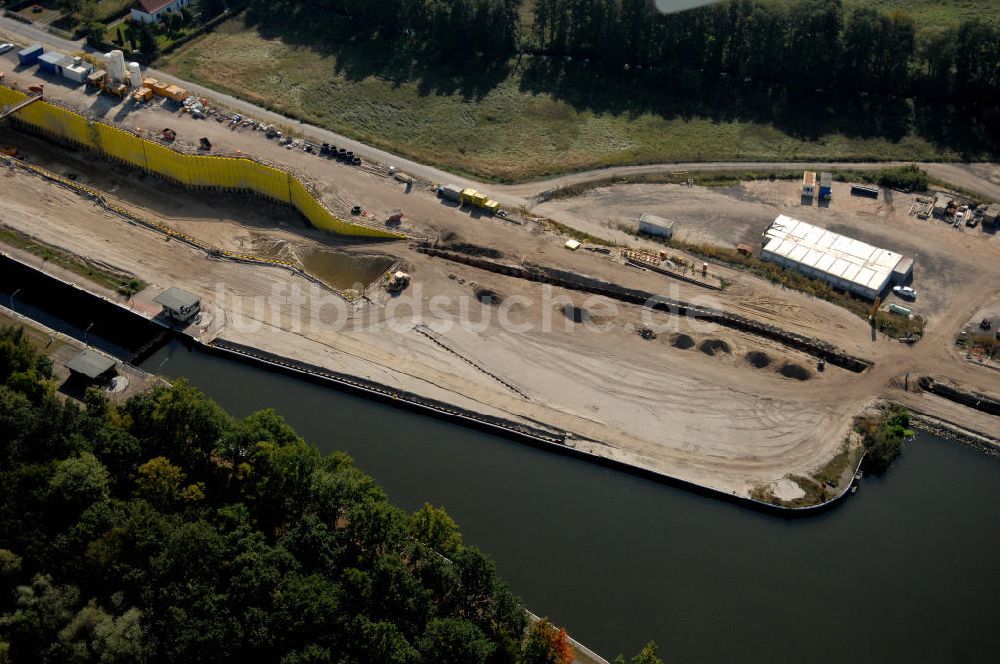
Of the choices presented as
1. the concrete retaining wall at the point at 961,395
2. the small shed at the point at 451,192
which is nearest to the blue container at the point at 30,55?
the small shed at the point at 451,192

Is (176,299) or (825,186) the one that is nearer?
(176,299)

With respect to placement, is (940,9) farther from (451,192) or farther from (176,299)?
(176,299)

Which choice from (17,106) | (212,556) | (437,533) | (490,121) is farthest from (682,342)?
(17,106)

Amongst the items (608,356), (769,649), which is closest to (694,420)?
(608,356)

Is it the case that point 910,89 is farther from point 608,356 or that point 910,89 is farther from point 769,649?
point 769,649

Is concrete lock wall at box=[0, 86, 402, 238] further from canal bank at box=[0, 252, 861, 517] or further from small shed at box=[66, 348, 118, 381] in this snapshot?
small shed at box=[66, 348, 118, 381]

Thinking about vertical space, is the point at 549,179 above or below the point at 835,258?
above
